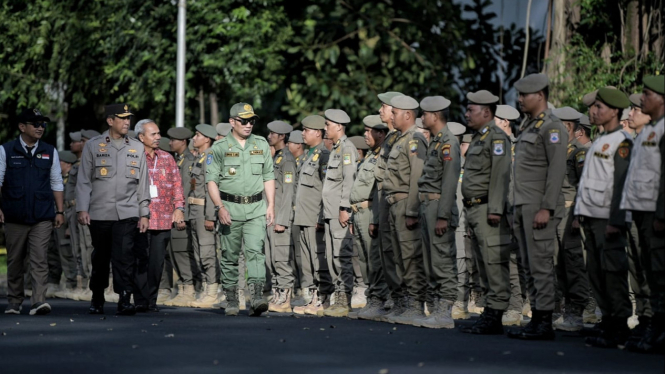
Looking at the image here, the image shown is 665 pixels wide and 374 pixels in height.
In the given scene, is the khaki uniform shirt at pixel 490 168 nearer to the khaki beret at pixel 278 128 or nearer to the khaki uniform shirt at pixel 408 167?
the khaki uniform shirt at pixel 408 167

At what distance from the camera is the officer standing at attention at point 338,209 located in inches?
537

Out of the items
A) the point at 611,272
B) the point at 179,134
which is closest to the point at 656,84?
the point at 611,272

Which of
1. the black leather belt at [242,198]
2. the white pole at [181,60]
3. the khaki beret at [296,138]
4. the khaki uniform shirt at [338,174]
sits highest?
the white pole at [181,60]

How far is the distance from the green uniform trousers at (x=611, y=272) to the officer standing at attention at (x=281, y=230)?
206 inches

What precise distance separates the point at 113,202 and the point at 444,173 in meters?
3.73

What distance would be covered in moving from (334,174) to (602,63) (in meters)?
5.83

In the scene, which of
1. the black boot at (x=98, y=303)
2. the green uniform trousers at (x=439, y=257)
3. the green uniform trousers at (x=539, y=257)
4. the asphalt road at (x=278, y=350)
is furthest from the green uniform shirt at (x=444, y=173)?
the black boot at (x=98, y=303)

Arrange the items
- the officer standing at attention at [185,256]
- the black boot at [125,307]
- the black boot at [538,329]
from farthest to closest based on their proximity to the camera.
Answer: the officer standing at attention at [185,256], the black boot at [125,307], the black boot at [538,329]

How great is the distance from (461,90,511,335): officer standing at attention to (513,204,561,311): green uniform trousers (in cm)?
39

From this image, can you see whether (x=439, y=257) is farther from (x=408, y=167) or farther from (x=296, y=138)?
(x=296, y=138)

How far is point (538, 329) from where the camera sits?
10.4 metres

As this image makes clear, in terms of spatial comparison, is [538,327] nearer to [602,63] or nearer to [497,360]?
[497,360]

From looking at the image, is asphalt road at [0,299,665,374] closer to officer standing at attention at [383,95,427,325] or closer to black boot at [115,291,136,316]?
officer standing at attention at [383,95,427,325]

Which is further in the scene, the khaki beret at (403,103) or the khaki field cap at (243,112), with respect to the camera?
the khaki field cap at (243,112)
